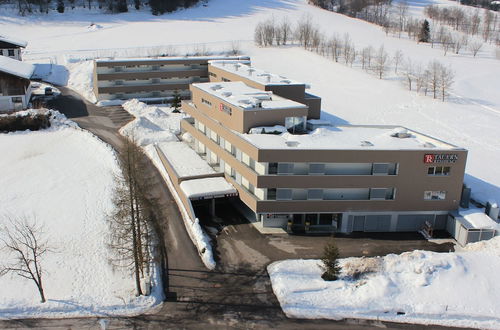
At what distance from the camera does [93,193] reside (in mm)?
48750

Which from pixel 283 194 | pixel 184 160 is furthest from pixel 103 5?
pixel 283 194

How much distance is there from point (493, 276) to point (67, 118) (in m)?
58.6

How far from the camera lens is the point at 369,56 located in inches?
4267

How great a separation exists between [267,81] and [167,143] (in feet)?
46.0

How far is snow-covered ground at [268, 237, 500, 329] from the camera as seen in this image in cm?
3112

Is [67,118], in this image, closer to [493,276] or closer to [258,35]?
[493,276]

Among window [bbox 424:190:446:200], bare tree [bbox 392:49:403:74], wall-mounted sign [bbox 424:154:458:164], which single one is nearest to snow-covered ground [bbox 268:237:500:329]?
window [bbox 424:190:446:200]

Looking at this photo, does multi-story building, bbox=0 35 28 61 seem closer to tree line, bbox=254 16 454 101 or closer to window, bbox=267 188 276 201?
tree line, bbox=254 16 454 101

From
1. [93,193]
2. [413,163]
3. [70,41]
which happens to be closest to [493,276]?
[413,163]

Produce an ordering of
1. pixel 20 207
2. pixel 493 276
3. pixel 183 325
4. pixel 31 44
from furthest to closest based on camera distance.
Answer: pixel 31 44 < pixel 20 207 < pixel 493 276 < pixel 183 325

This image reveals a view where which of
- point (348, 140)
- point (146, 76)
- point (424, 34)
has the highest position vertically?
point (424, 34)

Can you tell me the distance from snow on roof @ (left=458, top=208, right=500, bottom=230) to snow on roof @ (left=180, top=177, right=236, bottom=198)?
1988cm

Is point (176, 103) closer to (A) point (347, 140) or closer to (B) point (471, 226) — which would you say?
(A) point (347, 140)

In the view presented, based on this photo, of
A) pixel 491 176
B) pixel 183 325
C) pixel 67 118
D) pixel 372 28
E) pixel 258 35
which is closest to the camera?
pixel 183 325
